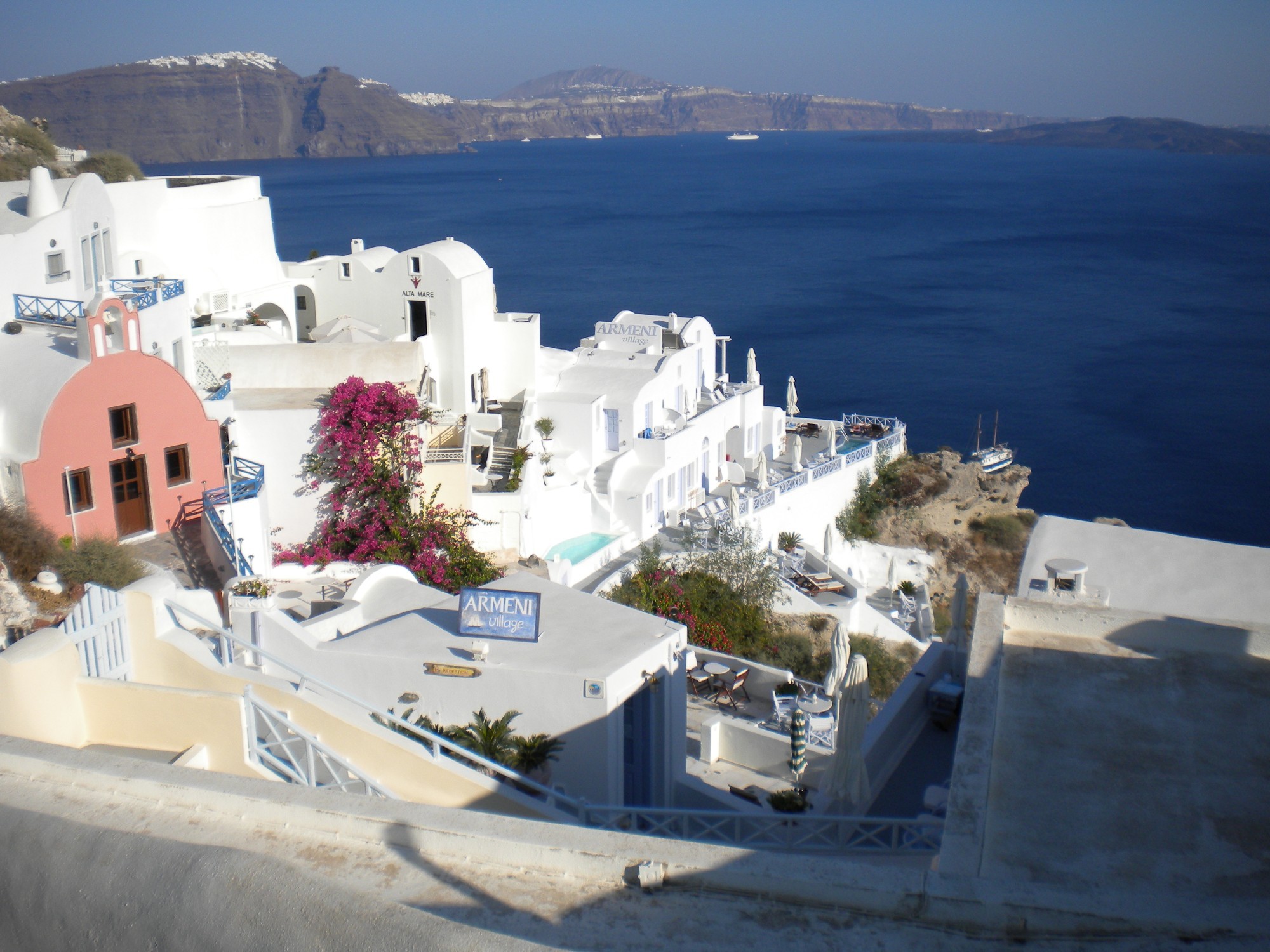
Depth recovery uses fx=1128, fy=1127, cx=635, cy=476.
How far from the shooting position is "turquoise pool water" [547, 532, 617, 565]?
26078mm

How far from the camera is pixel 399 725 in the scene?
1020 centimetres

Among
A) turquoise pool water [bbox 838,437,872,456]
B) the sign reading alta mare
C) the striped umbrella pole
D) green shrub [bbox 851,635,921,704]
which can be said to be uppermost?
the sign reading alta mare

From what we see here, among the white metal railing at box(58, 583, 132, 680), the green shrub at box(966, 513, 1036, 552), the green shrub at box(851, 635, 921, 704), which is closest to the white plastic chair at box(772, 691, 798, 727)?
the green shrub at box(851, 635, 921, 704)

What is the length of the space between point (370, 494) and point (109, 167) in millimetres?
19240

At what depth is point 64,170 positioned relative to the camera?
110 feet

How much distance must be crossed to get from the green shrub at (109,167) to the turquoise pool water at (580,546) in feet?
58.0

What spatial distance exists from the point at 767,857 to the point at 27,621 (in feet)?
30.0

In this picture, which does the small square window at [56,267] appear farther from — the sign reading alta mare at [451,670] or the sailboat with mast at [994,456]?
the sailboat with mast at [994,456]

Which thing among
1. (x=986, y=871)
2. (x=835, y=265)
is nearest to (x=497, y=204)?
(x=835, y=265)

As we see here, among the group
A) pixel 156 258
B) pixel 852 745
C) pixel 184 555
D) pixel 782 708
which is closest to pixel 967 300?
pixel 156 258

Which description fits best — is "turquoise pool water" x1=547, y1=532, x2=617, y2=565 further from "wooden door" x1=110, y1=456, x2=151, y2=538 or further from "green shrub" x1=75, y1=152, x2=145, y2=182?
"green shrub" x1=75, y1=152, x2=145, y2=182

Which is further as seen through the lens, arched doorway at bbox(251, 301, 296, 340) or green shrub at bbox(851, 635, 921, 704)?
arched doorway at bbox(251, 301, 296, 340)

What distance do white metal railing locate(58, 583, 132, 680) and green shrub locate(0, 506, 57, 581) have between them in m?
6.55

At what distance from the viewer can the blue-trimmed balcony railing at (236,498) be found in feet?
57.9
